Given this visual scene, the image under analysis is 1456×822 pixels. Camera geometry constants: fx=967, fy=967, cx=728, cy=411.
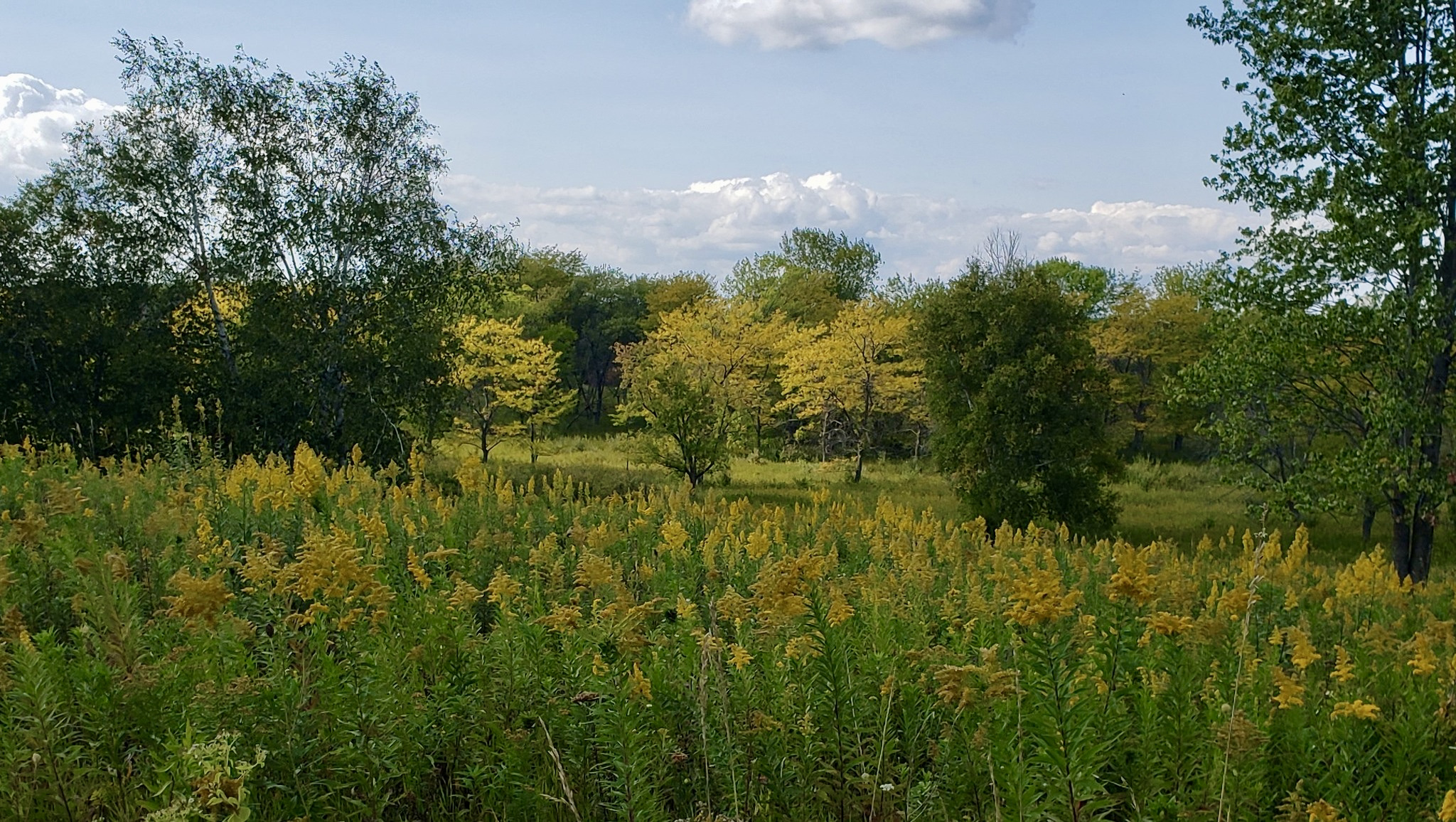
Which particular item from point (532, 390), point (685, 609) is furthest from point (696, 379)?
point (685, 609)

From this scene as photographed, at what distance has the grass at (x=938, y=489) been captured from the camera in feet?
88.0

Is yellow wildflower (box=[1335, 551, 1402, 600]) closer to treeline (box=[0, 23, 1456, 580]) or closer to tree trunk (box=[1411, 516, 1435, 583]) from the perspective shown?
treeline (box=[0, 23, 1456, 580])

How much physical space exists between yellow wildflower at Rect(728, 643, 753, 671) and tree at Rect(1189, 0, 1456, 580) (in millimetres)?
15568

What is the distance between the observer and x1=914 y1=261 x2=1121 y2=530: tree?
918 inches

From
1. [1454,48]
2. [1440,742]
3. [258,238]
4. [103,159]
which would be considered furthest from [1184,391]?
[103,159]

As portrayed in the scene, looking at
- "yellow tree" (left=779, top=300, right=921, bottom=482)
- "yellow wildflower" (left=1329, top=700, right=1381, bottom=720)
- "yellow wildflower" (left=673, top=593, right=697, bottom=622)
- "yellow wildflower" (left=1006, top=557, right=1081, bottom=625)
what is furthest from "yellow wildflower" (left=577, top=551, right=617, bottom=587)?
"yellow tree" (left=779, top=300, right=921, bottom=482)

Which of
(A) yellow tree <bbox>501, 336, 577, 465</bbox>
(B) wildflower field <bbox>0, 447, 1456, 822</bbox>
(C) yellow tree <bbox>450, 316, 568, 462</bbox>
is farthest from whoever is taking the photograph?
(A) yellow tree <bbox>501, 336, 577, 465</bbox>

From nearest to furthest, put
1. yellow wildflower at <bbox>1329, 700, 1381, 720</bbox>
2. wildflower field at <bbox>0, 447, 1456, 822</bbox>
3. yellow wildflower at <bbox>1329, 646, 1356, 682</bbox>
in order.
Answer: wildflower field at <bbox>0, 447, 1456, 822</bbox>, yellow wildflower at <bbox>1329, 700, 1381, 720</bbox>, yellow wildflower at <bbox>1329, 646, 1356, 682</bbox>

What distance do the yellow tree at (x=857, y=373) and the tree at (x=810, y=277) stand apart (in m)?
11.6

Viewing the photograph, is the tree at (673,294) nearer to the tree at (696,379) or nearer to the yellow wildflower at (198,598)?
the tree at (696,379)

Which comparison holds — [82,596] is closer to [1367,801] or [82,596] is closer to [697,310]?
[1367,801]

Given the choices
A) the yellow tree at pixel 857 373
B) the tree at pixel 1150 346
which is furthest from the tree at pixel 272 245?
the tree at pixel 1150 346

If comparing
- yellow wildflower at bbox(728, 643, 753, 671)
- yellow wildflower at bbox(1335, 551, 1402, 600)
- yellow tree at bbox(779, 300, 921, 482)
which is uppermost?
yellow tree at bbox(779, 300, 921, 482)

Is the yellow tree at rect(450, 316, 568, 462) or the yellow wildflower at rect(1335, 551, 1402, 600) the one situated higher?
the yellow tree at rect(450, 316, 568, 462)
